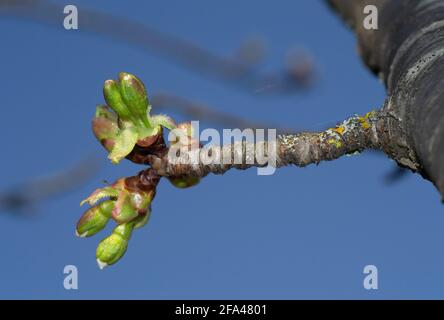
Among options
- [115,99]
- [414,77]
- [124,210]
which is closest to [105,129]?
[115,99]

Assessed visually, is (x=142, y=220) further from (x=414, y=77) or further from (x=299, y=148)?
(x=414, y=77)

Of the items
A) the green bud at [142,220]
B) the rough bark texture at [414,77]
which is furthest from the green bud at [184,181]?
the rough bark texture at [414,77]

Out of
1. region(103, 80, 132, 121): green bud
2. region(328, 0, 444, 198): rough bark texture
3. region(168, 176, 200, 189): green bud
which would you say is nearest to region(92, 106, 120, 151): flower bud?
region(103, 80, 132, 121): green bud

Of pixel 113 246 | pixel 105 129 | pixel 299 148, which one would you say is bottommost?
pixel 113 246

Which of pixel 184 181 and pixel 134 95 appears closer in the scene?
pixel 134 95

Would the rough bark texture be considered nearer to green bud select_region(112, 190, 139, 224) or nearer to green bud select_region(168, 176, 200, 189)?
green bud select_region(168, 176, 200, 189)

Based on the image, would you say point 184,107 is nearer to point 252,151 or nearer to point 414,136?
point 252,151
